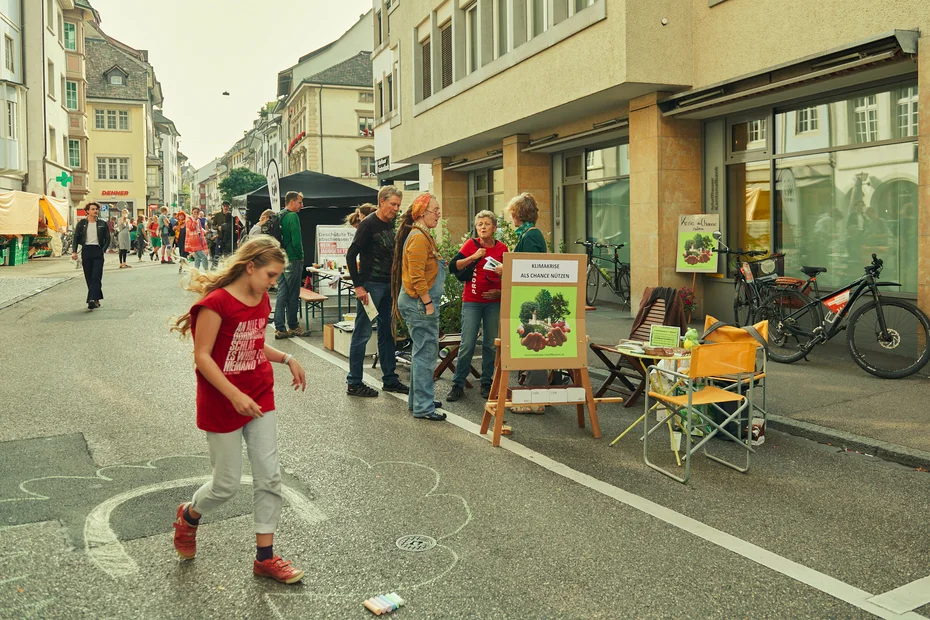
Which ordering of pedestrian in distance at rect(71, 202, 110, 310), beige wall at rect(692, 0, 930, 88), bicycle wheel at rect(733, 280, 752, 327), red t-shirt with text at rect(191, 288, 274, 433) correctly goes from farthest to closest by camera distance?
1. pedestrian in distance at rect(71, 202, 110, 310)
2. bicycle wheel at rect(733, 280, 752, 327)
3. beige wall at rect(692, 0, 930, 88)
4. red t-shirt with text at rect(191, 288, 274, 433)

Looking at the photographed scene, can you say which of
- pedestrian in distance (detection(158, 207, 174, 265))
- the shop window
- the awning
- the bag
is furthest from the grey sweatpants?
pedestrian in distance (detection(158, 207, 174, 265))

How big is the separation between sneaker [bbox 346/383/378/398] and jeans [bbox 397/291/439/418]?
983 millimetres

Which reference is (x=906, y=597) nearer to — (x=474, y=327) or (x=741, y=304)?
(x=474, y=327)

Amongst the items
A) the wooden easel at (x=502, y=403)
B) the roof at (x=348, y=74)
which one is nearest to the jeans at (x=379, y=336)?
the wooden easel at (x=502, y=403)

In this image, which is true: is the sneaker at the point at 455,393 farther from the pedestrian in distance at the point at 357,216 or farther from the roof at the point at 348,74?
the roof at the point at 348,74

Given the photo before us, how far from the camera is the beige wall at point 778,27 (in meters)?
9.98

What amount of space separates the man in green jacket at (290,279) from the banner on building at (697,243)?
19.1ft

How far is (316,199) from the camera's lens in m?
19.1

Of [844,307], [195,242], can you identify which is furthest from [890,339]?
[195,242]

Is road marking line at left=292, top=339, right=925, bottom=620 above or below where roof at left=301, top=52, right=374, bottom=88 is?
below

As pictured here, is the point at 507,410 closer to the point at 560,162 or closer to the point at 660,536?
the point at 660,536

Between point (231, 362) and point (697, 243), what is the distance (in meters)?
10.7

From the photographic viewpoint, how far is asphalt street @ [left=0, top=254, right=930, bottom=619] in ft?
12.5

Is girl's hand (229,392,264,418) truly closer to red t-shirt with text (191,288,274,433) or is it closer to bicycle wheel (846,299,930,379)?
red t-shirt with text (191,288,274,433)
